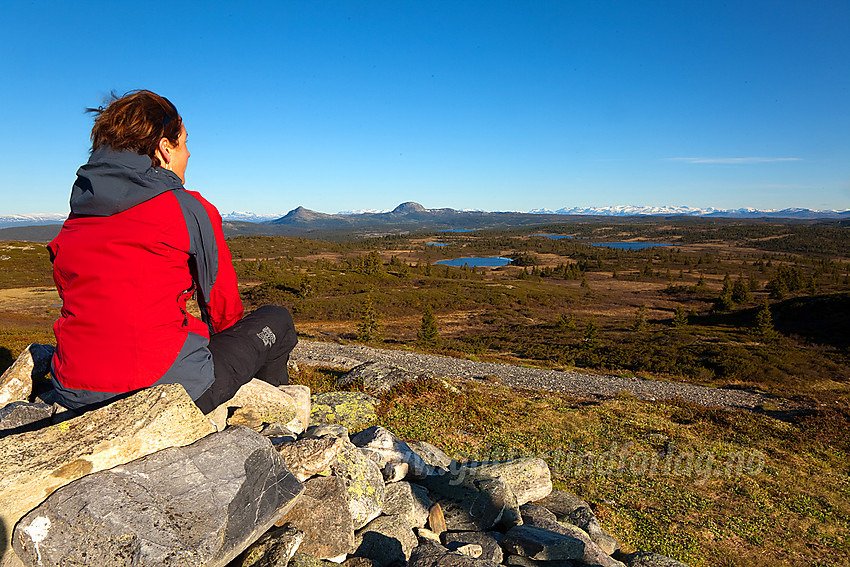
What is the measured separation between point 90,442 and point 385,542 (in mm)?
2504

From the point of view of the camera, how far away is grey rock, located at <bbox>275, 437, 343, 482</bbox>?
13.0 ft

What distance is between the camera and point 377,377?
11.4 m

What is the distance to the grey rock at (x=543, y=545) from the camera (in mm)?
4527

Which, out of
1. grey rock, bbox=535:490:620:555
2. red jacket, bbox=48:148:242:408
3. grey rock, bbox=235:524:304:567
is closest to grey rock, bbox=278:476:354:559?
grey rock, bbox=235:524:304:567

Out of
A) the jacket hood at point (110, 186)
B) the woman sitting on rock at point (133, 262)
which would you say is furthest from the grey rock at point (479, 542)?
the jacket hood at point (110, 186)

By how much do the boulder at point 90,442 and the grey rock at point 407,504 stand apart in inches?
89.1

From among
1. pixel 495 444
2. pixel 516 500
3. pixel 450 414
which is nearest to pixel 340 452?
pixel 516 500

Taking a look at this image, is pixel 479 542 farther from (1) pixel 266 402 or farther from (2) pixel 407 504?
(1) pixel 266 402

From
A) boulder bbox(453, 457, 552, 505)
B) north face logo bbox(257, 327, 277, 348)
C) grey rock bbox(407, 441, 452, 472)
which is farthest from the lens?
grey rock bbox(407, 441, 452, 472)

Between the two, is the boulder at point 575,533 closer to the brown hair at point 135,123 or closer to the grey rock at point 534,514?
the grey rock at point 534,514

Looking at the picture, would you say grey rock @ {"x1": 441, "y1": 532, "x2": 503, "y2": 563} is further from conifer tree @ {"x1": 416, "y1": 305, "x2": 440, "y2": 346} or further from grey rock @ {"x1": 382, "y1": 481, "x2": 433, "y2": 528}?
conifer tree @ {"x1": 416, "y1": 305, "x2": 440, "y2": 346}

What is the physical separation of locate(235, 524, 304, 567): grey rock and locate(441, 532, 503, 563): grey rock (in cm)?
184

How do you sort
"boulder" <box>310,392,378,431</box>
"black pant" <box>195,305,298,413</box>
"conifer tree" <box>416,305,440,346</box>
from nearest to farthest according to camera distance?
"black pant" <box>195,305,298,413</box> → "boulder" <box>310,392,378,431</box> → "conifer tree" <box>416,305,440,346</box>

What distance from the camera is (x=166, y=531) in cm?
254
